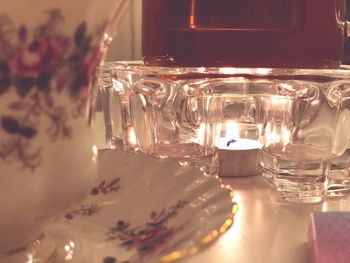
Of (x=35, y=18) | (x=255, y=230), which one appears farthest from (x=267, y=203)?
(x=35, y=18)

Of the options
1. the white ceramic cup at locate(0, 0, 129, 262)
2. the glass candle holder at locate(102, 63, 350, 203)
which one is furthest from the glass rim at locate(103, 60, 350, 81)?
the white ceramic cup at locate(0, 0, 129, 262)

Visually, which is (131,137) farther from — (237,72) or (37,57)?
(37,57)

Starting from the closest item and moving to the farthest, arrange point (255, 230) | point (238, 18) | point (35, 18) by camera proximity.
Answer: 1. point (35, 18)
2. point (255, 230)
3. point (238, 18)

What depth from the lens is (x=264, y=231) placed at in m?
0.39

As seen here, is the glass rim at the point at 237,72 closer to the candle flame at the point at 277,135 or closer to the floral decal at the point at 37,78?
the candle flame at the point at 277,135

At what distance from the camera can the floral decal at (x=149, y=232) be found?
28cm

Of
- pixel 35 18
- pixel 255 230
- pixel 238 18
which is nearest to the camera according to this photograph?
pixel 35 18

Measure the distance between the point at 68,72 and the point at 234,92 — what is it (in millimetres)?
293

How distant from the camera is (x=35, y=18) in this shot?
0.76 ft

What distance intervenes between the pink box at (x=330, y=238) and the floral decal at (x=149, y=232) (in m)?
0.08

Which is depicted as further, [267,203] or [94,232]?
[267,203]

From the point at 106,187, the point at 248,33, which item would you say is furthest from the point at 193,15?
the point at 106,187

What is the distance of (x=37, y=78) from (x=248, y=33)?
11.2 inches

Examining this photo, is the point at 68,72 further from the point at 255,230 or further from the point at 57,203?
the point at 255,230
